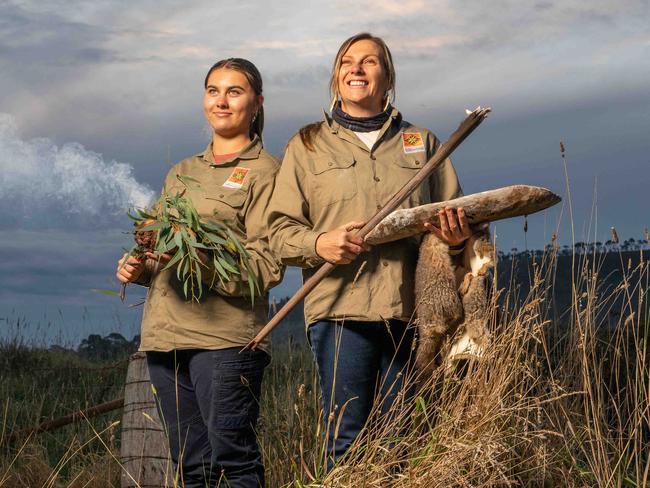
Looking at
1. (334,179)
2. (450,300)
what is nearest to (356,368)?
(450,300)

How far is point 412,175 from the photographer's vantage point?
3756 millimetres

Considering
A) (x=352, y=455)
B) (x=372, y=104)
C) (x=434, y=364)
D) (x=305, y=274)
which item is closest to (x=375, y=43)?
(x=372, y=104)

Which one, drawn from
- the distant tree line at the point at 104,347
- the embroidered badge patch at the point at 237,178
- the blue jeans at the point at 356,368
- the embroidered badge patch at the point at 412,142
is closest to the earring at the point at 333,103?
the embroidered badge patch at the point at 412,142

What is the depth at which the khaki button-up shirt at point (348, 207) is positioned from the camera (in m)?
3.61

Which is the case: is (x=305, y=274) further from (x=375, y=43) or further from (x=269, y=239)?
(x=375, y=43)

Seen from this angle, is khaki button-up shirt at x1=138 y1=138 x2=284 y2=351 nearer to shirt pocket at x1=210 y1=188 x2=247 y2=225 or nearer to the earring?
shirt pocket at x1=210 y1=188 x2=247 y2=225

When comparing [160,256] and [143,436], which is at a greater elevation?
[160,256]

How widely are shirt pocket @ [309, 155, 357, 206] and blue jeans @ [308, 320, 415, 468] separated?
21.1 inches

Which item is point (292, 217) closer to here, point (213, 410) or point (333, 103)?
point (333, 103)

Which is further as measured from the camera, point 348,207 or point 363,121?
point 363,121

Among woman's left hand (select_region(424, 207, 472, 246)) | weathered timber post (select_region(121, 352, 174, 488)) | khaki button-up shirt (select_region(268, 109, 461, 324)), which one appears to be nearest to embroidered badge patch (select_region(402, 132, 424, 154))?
khaki button-up shirt (select_region(268, 109, 461, 324))

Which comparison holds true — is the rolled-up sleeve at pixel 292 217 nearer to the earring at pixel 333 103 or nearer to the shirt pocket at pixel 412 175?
the earring at pixel 333 103

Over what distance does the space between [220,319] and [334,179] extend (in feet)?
2.70

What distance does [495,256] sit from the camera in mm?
→ 3725
